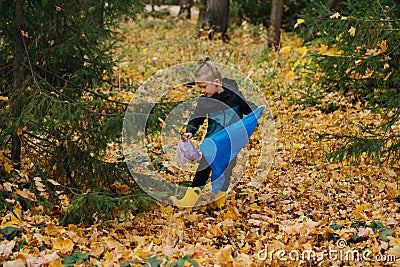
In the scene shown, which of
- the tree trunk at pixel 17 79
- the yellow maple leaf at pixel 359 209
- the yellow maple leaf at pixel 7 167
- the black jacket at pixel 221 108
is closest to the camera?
the yellow maple leaf at pixel 7 167

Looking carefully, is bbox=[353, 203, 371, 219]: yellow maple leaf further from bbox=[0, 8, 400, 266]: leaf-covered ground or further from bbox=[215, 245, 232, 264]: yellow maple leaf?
bbox=[215, 245, 232, 264]: yellow maple leaf

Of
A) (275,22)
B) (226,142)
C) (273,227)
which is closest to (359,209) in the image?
(273,227)

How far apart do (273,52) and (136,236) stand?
8.04 meters

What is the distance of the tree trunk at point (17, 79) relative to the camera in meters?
4.47

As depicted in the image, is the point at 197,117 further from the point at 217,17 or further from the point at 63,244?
the point at 217,17

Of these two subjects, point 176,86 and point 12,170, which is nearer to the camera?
point 12,170

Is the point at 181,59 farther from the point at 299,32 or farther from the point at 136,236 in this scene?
the point at 136,236

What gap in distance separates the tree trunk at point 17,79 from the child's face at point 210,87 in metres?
1.69

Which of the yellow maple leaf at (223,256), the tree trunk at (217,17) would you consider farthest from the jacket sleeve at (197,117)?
the tree trunk at (217,17)

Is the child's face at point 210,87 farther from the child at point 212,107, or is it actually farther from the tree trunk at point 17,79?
the tree trunk at point 17,79

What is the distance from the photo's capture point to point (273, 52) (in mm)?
11312

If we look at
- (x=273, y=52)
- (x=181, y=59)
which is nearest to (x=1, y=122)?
(x=181, y=59)

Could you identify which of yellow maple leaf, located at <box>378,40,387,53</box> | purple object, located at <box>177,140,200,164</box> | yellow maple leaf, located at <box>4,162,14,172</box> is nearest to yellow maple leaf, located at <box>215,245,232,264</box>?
purple object, located at <box>177,140,200,164</box>

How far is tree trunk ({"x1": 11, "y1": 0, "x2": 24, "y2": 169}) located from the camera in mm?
4473
